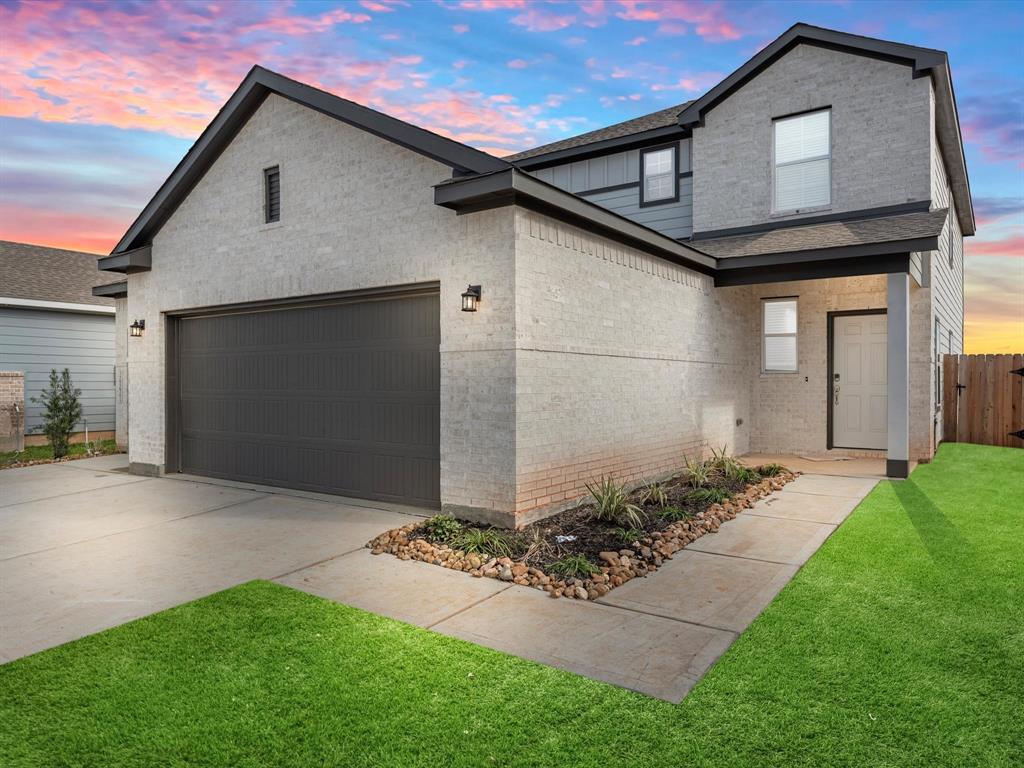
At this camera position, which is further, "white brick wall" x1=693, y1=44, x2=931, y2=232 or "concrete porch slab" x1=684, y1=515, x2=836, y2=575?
"white brick wall" x1=693, y1=44, x2=931, y2=232

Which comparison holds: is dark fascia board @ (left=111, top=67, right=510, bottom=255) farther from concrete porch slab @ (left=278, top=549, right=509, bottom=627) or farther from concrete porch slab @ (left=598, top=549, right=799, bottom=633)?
concrete porch slab @ (left=598, top=549, right=799, bottom=633)

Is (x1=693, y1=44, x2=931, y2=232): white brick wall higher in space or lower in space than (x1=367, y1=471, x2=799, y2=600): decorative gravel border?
higher

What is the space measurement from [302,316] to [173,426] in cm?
354

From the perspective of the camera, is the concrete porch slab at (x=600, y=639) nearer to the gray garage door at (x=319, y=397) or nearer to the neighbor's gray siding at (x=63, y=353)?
the gray garage door at (x=319, y=397)

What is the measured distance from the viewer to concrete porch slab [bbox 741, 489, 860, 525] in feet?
24.2

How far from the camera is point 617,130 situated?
46.4 feet

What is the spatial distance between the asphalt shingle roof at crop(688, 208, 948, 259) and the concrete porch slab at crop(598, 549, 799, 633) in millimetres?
5965

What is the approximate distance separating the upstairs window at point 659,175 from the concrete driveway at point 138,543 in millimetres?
8852

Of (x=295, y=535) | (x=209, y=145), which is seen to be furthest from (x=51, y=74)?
(x=295, y=535)

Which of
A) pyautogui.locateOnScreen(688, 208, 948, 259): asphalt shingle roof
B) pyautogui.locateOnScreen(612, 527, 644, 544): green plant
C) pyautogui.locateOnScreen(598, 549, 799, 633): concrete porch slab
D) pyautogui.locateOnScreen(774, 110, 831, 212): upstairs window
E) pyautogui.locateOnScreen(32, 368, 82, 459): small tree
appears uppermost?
pyautogui.locateOnScreen(774, 110, 831, 212): upstairs window

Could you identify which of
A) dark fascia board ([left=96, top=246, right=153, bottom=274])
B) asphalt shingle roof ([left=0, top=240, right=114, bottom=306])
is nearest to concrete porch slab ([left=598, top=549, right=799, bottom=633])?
dark fascia board ([left=96, top=246, right=153, bottom=274])

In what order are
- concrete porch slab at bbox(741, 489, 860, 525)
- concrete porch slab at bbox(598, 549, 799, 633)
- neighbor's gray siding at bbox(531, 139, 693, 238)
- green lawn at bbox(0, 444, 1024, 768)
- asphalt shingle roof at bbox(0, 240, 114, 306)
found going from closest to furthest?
green lawn at bbox(0, 444, 1024, 768) → concrete porch slab at bbox(598, 549, 799, 633) → concrete porch slab at bbox(741, 489, 860, 525) → neighbor's gray siding at bbox(531, 139, 693, 238) → asphalt shingle roof at bbox(0, 240, 114, 306)

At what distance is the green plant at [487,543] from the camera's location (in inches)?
233

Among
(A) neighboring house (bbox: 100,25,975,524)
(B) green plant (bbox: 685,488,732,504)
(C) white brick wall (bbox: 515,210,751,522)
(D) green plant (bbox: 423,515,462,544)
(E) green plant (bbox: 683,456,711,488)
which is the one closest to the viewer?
(D) green plant (bbox: 423,515,462,544)
